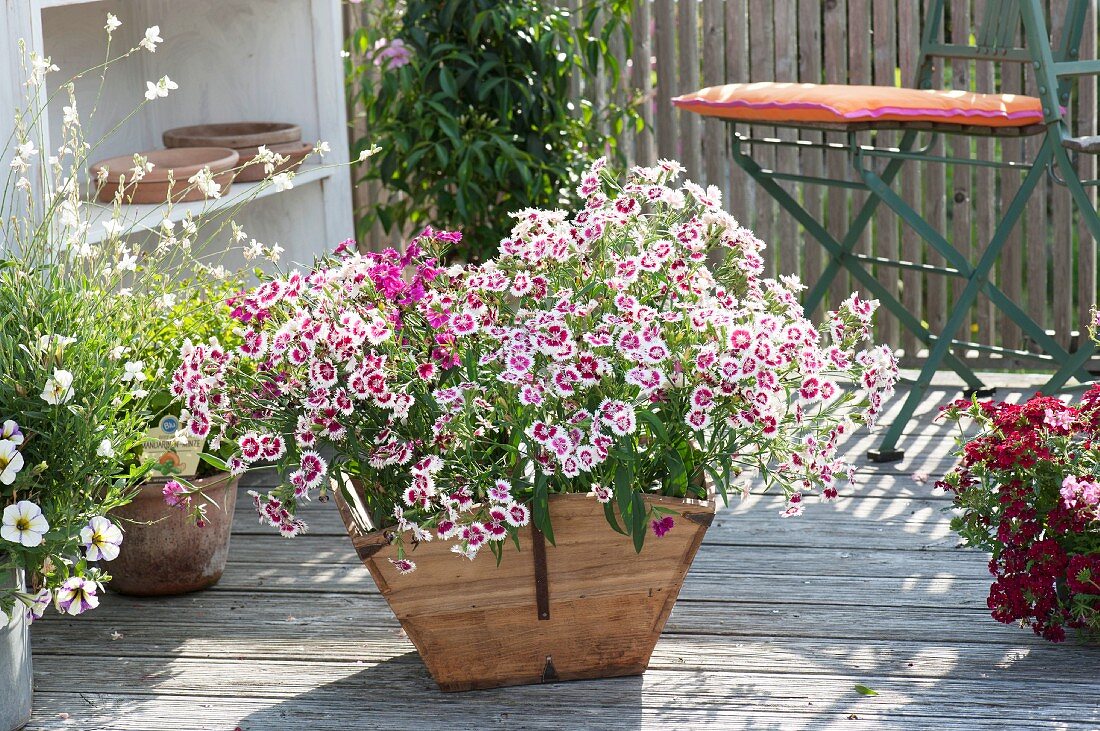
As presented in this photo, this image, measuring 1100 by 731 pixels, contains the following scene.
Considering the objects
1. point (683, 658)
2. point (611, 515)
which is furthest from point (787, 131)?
point (611, 515)

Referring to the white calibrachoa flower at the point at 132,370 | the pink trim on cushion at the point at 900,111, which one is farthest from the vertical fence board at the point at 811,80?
the white calibrachoa flower at the point at 132,370

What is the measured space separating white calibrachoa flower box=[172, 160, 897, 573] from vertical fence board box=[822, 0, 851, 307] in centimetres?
199

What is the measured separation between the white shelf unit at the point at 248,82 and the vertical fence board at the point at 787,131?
1329 mm

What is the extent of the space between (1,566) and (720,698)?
1050 millimetres

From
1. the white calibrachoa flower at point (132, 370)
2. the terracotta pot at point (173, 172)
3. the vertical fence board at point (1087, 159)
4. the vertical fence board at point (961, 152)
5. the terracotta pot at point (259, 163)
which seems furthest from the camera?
the vertical fence board at point (961, 152)

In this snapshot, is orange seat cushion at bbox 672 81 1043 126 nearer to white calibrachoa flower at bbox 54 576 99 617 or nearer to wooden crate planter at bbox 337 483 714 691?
wooden crate planter at bbox 337 483 714 691

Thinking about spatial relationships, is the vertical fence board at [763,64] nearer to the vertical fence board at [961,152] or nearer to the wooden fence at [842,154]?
the wooden fence at [842,154]

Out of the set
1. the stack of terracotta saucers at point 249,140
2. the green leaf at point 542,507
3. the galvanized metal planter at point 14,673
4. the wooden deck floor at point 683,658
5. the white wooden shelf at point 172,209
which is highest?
the stack of terracotta saucers at point 249,140

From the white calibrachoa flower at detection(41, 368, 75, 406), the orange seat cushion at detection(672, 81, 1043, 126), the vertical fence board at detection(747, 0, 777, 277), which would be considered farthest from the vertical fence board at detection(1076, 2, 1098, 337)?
the white calibrachoa flower at detection(41, 368, 75, 406)

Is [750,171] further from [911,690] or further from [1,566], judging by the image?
[1,566]

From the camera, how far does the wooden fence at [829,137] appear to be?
382cm

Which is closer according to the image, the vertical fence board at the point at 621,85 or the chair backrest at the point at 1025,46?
the chair backrest at the point at 1025,46

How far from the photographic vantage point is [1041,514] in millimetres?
2094

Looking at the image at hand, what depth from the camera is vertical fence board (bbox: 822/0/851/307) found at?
3.88m
